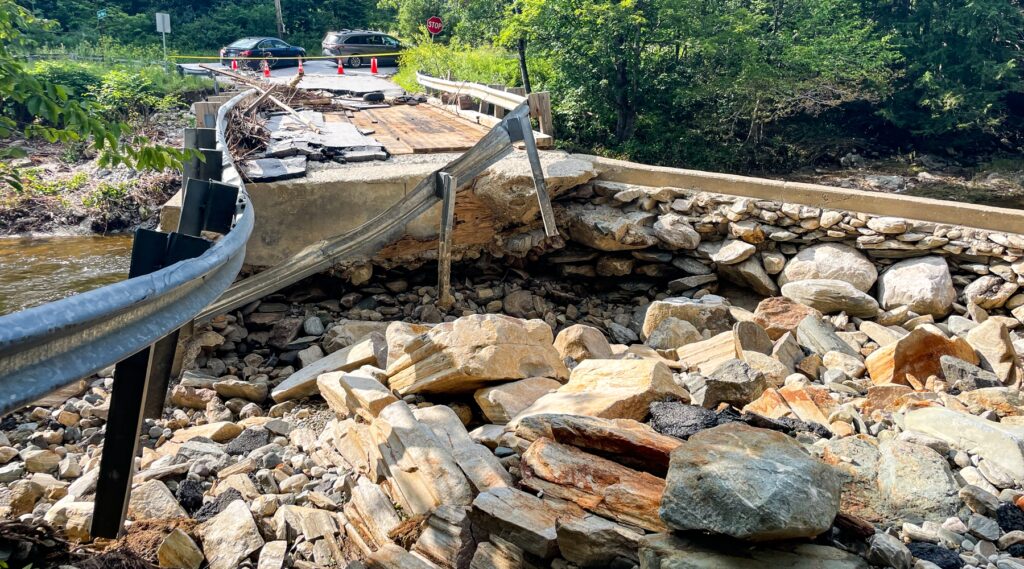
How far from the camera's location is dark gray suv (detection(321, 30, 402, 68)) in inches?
1204

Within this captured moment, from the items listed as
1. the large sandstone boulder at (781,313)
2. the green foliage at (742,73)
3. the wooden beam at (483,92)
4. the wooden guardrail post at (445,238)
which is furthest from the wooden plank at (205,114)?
the green foliage at (742,73)

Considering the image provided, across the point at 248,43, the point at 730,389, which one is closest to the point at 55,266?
the point at 730,389

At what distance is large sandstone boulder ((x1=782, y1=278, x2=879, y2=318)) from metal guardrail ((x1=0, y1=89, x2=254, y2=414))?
6.70 meters

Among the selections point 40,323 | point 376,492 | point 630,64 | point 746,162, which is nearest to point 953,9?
point 746,162

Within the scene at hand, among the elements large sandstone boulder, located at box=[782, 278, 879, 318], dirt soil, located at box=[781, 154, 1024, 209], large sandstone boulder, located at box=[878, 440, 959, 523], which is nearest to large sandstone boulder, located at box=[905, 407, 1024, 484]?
large sandstone boulder, located at box=[878, 440, 959, 523]

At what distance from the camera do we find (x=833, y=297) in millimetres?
7652

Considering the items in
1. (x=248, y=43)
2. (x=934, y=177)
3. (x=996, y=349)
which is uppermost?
(x=248, y=43)

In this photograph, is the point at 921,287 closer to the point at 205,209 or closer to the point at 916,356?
the point at 916,356

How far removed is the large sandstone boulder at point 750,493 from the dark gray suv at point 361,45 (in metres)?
29.5

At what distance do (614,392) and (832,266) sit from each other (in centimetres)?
519

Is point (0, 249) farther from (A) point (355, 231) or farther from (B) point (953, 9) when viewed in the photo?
(B) point (953, 9)

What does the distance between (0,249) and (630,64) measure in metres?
11.4

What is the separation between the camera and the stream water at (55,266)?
30.9 ft

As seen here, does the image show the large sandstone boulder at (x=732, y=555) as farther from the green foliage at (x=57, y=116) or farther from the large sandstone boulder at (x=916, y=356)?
the large sandstone boulder at (x=916, y=356)
